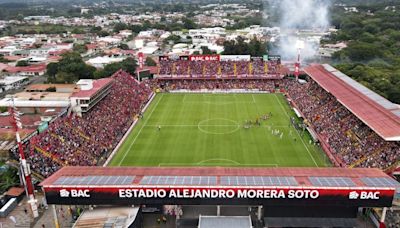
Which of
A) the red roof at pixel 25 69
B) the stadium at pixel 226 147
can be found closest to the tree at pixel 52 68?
the red roof at pixel 25 69

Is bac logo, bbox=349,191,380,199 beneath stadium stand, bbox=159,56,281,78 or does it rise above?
above

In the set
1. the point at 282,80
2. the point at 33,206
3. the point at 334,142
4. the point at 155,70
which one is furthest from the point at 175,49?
the point at 33,206

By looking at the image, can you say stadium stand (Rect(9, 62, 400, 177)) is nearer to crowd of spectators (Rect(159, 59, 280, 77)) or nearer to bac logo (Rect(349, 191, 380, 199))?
crowd of spectators (Rect(159, 59, 280, 77))

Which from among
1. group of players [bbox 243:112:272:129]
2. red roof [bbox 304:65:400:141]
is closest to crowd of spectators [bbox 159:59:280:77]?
red roof [bbox 304:65:400:141]

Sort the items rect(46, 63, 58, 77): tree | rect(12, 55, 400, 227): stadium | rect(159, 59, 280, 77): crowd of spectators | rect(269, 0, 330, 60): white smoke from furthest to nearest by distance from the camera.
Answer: rect(269, 0, 330, 60): white smoke < rect(46, 63, 58, 77): tree < rect(159, 59, 280, 77): crowd of spectators < rect(12, 55, 400, 227): stadium

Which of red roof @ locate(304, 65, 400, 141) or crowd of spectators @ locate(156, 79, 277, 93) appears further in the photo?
crowd of spectators @ locate(156, 79, 277, 93)

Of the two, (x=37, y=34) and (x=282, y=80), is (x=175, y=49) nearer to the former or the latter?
(x=282, y=80)
